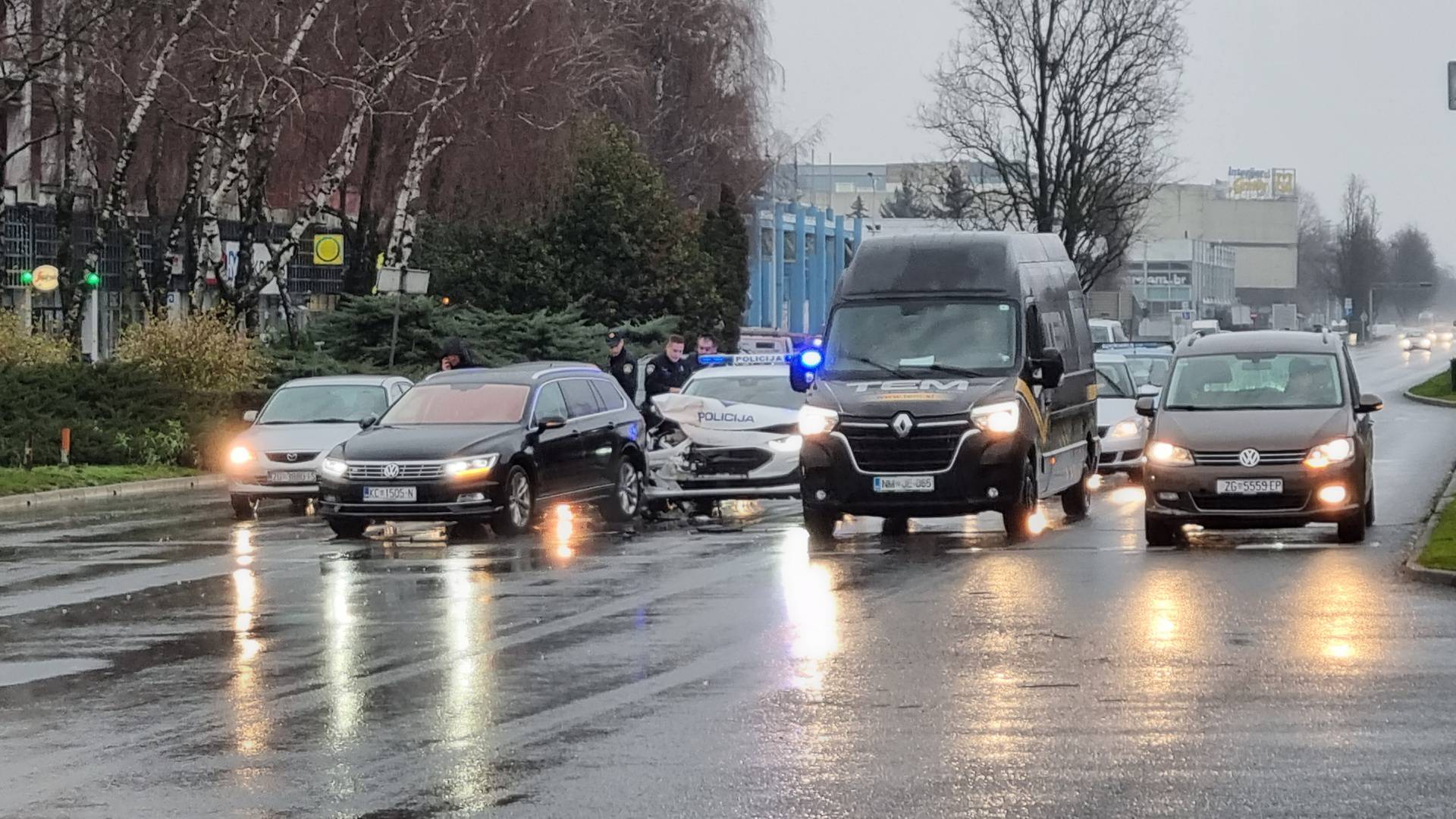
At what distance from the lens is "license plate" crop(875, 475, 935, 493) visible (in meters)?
19.5

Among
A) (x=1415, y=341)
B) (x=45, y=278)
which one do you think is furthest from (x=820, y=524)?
(x=1415, y=341)

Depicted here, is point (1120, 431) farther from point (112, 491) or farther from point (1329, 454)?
point (112, 491)

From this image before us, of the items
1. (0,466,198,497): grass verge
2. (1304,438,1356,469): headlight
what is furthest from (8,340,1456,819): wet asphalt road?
(0,466,198,497): grass verge

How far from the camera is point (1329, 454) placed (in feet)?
61.1

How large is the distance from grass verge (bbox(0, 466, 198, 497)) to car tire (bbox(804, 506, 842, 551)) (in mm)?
12540

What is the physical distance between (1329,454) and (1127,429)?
10753 mm

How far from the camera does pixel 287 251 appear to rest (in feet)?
141

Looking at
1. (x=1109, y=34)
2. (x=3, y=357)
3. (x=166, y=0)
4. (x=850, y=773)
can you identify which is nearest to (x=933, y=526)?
(x=850, y=773)

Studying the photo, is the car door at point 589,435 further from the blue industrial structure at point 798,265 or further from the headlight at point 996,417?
the blue industrial structure at point 798,265

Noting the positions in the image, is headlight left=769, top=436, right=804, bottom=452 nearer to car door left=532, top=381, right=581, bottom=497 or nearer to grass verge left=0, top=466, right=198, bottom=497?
car door left=532, top=381, right=581, bottom=497

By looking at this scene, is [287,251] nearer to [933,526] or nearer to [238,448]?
[238,448]

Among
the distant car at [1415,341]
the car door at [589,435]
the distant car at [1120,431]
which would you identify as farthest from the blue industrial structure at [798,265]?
the car door at [589,435]

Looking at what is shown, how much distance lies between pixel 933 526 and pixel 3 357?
17.4 m

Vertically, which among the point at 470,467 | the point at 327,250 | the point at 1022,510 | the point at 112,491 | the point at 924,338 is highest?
the point at 327,250
